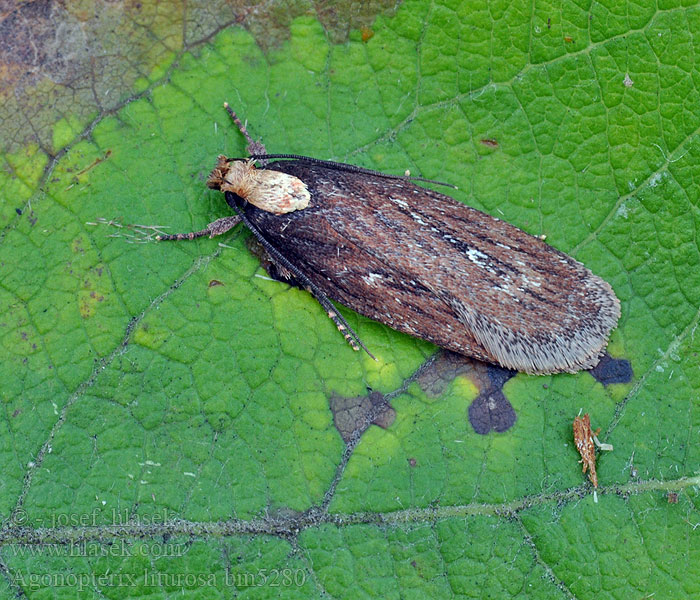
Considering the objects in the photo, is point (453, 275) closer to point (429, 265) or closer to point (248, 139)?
point (429, 265)

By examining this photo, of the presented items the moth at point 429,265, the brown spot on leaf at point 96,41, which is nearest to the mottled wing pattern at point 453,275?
the moth at point 429,265

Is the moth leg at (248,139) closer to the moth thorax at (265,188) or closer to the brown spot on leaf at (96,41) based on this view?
the moth thorax at (265,188)

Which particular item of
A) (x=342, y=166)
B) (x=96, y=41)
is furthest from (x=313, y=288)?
(x=96, y=41)

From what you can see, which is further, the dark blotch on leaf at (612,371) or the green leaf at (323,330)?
the dark blotch on leaf at (612,371)

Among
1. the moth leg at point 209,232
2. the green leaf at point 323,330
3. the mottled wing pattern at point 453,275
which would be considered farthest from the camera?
the moth leg at point 209,232

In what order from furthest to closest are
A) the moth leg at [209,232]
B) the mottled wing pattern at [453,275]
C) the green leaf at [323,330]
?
1. the moth leg at [209,232]
2. the mottled wing pattern at [453,275]
3. the green leaf at [323,330]

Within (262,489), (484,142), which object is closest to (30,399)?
(262,489)

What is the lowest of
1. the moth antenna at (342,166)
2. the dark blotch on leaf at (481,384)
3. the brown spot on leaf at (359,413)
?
the brown spot on leaf at (359,413)

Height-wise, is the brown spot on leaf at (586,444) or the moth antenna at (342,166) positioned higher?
the moth antenna at (342,166)
